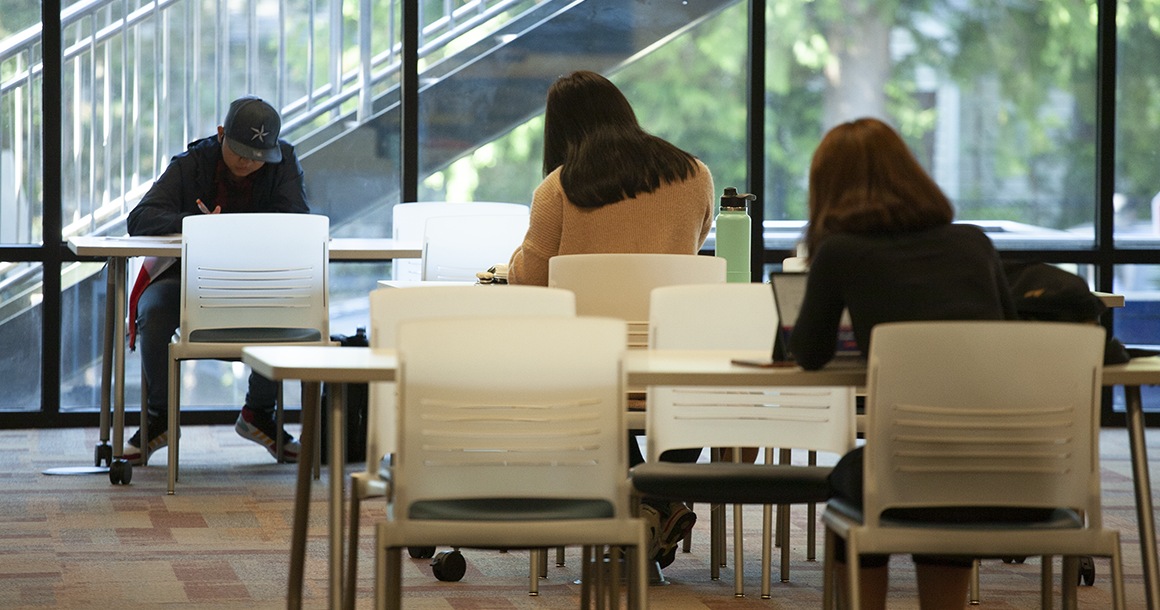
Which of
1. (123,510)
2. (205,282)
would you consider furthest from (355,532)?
(205,282)

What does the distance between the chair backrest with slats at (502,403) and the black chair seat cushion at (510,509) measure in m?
0.04

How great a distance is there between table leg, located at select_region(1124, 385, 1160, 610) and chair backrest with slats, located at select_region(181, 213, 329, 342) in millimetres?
2987

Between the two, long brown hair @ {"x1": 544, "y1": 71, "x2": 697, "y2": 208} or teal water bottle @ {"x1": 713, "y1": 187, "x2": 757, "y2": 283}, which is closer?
long brown hair @ {"x1": 544, "y1": 71, "x2": 697, "y2": 208}

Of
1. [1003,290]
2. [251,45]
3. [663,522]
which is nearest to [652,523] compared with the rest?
[663,522]

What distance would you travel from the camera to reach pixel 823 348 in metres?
2.15

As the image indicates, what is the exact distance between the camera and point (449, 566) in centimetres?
333

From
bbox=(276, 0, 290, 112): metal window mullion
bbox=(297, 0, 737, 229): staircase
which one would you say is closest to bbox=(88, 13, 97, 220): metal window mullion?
bbox=(276, 0, 290, 112): metal window mullion

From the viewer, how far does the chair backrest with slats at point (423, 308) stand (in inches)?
98.6

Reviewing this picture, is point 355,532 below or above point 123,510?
above

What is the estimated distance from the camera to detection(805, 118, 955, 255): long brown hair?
2.22m

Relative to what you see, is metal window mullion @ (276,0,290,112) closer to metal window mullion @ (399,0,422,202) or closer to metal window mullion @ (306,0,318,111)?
metal window mullion @ (306,0,318,111)

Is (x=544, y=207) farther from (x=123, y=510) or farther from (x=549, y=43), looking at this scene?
(x=549, y=43)

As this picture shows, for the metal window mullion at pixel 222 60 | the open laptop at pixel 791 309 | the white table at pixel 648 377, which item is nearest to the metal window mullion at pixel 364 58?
the metal window mullion at pixel 222 60

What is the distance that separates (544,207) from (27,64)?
3452mm
